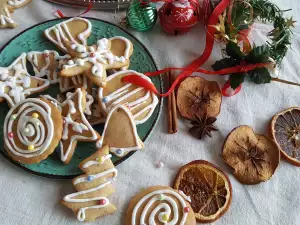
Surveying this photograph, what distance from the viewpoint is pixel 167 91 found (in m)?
1.15

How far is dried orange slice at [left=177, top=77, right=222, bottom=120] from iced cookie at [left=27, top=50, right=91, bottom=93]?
256 mm

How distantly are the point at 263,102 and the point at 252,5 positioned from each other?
274 millimetres

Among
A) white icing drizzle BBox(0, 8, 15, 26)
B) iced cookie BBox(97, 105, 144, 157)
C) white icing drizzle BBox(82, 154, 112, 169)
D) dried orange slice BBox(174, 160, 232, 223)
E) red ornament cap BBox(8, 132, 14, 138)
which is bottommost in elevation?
dried orange slice BBox(174, 160, 232, 223)

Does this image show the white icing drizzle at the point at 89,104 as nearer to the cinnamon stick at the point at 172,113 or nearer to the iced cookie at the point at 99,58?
the iced cookie at the point at 99,58

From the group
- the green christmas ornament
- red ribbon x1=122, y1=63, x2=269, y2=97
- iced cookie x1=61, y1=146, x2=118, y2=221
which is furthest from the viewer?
the green christmas ornament

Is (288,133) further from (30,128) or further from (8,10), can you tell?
(8,10)

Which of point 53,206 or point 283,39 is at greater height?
point 283,39

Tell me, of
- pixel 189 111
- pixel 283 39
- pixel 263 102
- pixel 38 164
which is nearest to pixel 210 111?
pixel 189 111

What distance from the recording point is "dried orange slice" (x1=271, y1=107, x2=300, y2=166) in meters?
1.10

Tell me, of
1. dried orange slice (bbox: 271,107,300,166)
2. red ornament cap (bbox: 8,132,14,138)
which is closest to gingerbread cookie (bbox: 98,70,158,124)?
red ornament cap (bbox: 8,132,14,138)

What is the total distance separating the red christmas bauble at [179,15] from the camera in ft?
3.80

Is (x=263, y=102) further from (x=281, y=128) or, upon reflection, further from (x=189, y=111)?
(x=189, y=111)

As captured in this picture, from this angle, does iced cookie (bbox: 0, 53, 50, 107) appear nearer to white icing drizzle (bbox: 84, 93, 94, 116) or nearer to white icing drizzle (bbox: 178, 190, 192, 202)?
white icing drizzle (bbox: 84, 93, 94, 116)

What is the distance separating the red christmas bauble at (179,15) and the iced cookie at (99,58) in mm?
146
